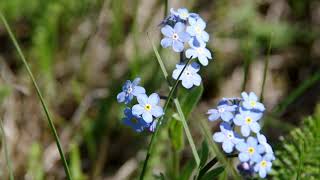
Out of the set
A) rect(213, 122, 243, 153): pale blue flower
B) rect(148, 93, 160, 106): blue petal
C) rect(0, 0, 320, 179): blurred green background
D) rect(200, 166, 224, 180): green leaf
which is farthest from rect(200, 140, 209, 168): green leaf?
rect(0, 0, 320, 179): blurred green background

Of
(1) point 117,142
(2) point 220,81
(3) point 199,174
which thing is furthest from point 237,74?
(3) point 199,174

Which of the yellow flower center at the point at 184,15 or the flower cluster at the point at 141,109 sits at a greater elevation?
the yellow flower center at the point at 184,15

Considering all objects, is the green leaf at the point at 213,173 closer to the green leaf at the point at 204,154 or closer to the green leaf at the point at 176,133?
the green leaf at the point at 204,154

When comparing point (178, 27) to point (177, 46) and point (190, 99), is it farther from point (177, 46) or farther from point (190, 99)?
point (190, 99)

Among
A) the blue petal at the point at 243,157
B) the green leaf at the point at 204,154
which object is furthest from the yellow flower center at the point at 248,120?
the green leaf at the point at 204,154

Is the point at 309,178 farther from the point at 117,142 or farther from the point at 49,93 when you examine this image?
the point at 49,93

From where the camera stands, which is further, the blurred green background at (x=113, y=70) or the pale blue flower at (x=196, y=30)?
the blurred green background at (x=113, y=70)
